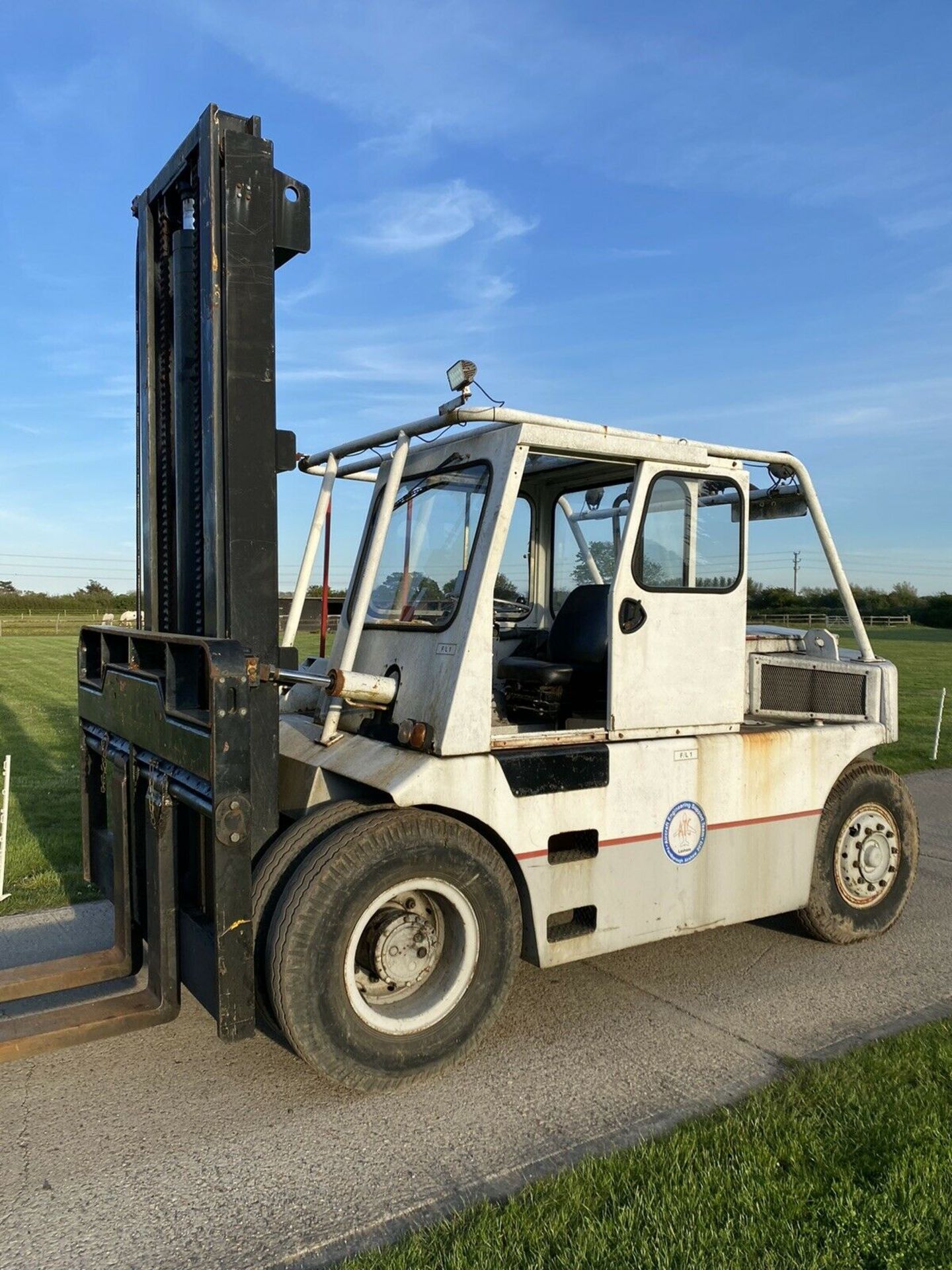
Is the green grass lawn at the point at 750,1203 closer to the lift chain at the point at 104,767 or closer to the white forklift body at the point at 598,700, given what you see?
the white forklift body at the point at 598,700

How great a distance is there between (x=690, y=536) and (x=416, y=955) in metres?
2.36

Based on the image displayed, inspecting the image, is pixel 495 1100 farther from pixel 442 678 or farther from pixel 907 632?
pixel 907 632

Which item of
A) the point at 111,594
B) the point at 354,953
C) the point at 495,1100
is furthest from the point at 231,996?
the point at 111,594

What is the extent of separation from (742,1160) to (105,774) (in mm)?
3308

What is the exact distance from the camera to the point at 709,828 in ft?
16.3

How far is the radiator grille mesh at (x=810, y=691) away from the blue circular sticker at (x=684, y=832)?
1291 mm

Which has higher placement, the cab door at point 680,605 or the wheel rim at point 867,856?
the cab door at point 680,605

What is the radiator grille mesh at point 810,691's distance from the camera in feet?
19.0

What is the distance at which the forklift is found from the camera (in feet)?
12.7

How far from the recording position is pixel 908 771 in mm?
12367

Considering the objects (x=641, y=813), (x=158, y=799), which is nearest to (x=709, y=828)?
(x=641, y=813)

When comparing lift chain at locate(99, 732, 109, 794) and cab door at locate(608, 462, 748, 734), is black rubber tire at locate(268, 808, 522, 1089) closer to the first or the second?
cab door at locate(608, 462, 748, 734)

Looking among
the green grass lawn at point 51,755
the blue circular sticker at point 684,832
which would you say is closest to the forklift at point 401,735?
the blue circular sticker at point 684,832

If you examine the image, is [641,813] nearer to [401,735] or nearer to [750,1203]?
[401,735]
